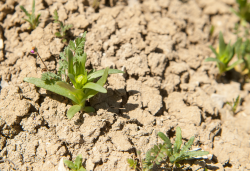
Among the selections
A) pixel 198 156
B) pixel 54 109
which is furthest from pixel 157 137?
pixel 54 109

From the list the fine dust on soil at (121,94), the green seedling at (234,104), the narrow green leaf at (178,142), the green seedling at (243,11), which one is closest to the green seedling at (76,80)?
the fine dust on soil at (121,94)

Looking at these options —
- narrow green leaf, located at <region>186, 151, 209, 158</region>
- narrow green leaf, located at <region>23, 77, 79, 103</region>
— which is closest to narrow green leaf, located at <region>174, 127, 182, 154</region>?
narrow green leaf, located at <region>186, 151, 209, 158</region>

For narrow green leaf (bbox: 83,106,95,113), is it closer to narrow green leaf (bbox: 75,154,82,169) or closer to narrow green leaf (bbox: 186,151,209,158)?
narrow green leaf (bbox: 75,154,82,169)

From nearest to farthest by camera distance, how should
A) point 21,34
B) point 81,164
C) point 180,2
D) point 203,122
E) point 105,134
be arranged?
point 81,164
point 105,134
point 203,122
point 21,34
point 180,2

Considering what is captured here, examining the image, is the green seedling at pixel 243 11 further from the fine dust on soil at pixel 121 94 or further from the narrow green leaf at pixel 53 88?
the narrow green leaf at pixel 53 88

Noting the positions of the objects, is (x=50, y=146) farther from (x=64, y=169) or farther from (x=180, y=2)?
(x=180, y=2)
